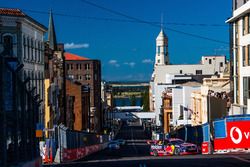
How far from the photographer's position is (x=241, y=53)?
1906 inches

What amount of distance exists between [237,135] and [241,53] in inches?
754

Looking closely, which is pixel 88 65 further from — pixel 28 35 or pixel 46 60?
pixel 28 35

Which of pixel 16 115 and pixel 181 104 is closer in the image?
pixel 16 115

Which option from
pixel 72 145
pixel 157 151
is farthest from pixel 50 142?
pixel 157 151

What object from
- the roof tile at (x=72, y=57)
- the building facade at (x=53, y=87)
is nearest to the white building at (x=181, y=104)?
the building facade at (x=53, y=87)

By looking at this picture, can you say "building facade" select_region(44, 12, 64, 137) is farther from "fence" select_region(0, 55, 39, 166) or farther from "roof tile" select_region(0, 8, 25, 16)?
"fence" select_region(0, 55, 39, 166)

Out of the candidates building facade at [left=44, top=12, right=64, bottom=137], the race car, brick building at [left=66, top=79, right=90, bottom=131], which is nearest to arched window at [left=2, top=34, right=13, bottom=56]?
building facade at [left=44, top=12, right=64, bottom=137]

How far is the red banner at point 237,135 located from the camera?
30016 millimetres

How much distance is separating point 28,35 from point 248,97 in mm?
21115

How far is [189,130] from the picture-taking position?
53.9m

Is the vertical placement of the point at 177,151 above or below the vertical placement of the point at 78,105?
below

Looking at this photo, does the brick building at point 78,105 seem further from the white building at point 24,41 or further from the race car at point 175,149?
the race car at point 175,149

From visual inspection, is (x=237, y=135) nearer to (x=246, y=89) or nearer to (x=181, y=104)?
(x=246, y=89)

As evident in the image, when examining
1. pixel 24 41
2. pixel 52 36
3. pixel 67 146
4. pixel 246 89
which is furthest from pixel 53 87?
pixel 67 146
